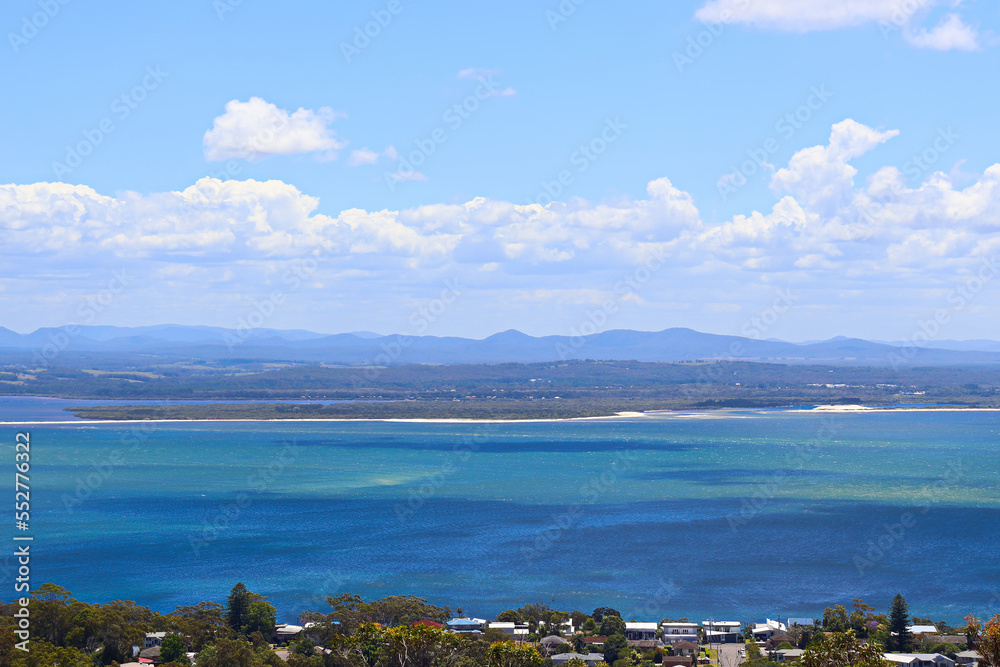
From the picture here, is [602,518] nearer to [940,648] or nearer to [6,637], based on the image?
[940,648]

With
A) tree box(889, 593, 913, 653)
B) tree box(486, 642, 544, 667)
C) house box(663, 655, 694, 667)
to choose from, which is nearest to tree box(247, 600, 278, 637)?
house box(663, 655, 694, 667)

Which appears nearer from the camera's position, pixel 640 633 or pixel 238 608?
pixel 640 633

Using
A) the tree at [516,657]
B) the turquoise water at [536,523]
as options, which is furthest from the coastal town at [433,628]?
the turquoise water at [536,523]

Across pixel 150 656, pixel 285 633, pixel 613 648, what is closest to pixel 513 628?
pixel 613 648

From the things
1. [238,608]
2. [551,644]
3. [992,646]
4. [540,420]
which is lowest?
[540,420]

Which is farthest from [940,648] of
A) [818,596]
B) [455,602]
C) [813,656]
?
[455,602]

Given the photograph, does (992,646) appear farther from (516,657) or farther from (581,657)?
(581,657)
